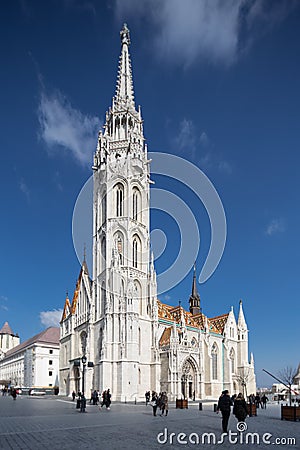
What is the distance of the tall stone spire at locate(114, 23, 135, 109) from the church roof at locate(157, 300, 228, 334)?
30.8 metres

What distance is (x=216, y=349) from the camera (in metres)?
65.9

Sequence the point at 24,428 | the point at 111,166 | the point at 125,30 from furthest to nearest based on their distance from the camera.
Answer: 1. the point at 125,30
2. the point at 111,166
3. the point at 24,428

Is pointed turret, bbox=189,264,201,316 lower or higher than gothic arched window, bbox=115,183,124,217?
lower

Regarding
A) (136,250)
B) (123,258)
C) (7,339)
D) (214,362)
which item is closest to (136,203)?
(136,250)

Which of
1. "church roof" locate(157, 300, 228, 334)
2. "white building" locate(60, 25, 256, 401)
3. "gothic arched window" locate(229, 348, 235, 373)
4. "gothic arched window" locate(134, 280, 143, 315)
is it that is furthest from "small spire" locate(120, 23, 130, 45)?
"gothic arched window" locate(229, 348, 235, 373)

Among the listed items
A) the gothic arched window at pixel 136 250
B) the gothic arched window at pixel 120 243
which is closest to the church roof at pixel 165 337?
the gothic arched window at pixel 136 250

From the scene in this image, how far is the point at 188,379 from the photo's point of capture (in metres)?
56.2

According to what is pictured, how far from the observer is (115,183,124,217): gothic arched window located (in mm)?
59531

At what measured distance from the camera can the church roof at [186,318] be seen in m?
59.9

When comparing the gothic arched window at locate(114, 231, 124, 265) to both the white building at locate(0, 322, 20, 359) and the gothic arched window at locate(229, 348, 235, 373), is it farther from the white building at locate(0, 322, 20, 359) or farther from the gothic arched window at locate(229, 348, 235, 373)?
the white building at locate(0, 322, 20, 359)

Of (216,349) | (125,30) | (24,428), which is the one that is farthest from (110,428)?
(125,30)

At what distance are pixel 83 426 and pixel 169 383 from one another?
117ft

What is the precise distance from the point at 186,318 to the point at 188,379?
32.9 feet

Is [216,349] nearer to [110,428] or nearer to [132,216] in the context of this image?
[132,216]
